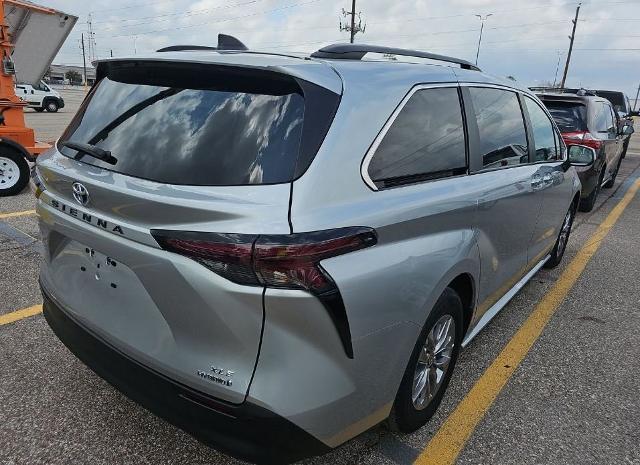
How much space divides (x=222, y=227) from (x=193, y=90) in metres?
0.68

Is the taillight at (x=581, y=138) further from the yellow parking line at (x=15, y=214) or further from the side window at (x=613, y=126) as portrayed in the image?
the yellow parking line at (x=15, y=214)

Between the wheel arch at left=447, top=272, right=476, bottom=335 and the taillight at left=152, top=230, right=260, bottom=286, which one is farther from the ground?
the taillight at left=152, top=230, right=260, bottom=286

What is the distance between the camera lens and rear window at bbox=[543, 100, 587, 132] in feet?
24.7

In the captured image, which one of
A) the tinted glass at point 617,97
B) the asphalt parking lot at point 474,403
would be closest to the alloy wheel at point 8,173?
the asphalt parking lot at point 474,403

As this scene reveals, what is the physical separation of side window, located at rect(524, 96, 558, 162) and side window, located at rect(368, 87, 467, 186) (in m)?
1.41

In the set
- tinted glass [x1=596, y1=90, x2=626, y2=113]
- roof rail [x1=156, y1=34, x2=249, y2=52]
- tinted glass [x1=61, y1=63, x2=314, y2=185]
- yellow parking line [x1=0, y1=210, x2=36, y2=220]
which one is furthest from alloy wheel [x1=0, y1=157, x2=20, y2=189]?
tinted glass [x1=596, y1=90, x2=626, y2=113]

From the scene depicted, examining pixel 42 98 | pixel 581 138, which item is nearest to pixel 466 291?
pixel 581 138

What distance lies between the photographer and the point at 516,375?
321cm

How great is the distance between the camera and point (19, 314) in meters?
3.59

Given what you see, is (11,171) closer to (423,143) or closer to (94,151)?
→ (94,151)

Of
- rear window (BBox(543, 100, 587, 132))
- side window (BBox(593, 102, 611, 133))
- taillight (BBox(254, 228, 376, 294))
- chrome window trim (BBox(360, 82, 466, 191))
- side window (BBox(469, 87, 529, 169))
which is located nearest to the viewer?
taillight (BBox(254, 228, 376, 294))

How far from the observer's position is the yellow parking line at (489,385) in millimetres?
2477

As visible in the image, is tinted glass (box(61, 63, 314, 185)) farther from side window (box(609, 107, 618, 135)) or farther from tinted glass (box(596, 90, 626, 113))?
tinted glass (box(596, 90, 626, 113))

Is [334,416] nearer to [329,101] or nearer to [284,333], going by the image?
[284,333]
